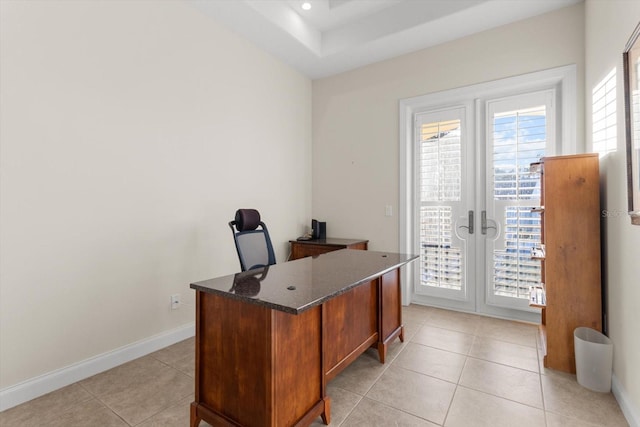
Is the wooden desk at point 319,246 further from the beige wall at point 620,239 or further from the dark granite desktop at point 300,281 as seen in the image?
the beige wall at point 620,239

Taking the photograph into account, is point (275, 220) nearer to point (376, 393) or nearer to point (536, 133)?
point (376, 393)

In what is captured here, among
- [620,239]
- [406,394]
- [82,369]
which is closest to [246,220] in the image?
[82,369]

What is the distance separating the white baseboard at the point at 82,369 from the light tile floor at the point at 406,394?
5 centimetres

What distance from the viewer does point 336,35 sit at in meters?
3.66

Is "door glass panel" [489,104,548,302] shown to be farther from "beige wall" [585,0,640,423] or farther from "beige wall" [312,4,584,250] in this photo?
"beige wall" [585,0,640,423]

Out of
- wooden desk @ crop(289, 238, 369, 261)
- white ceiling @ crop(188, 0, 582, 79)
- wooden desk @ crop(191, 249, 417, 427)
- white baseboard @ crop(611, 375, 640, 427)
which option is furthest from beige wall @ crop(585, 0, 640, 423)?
wooden desk @ crop(289, 238, 369, 261)

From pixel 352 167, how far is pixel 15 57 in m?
3.18

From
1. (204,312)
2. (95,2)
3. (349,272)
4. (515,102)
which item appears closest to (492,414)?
(349,272)

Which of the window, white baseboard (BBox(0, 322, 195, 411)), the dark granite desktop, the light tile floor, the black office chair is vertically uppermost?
the window

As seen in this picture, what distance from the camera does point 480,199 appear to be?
3389mm

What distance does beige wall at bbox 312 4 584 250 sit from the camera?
2955mm

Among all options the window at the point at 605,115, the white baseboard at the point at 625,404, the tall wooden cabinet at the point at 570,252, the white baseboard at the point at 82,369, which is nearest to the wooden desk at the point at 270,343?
the white baseboard at the point at 82,369

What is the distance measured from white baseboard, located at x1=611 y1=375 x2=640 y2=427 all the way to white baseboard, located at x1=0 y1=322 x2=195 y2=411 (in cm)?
313

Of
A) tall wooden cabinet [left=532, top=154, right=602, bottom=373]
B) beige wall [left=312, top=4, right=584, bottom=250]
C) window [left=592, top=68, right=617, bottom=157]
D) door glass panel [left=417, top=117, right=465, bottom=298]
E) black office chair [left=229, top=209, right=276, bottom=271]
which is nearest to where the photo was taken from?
window [left=592, top=68, right=617, bottom=157]
